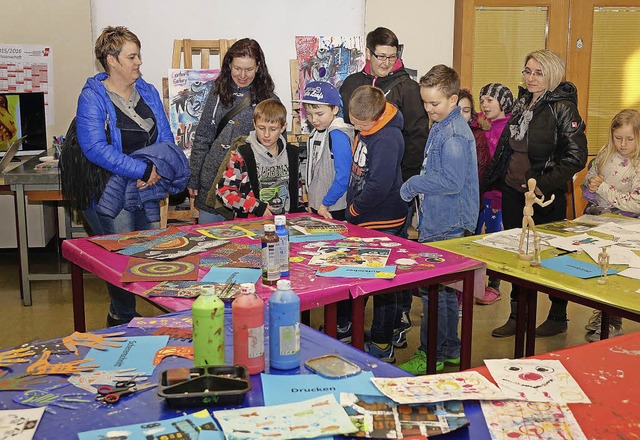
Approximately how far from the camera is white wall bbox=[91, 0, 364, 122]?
5629mm

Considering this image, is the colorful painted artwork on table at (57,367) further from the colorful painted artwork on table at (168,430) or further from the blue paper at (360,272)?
the blue paper at (360,272)

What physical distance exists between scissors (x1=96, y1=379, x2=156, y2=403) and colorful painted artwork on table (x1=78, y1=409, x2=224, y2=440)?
14 centimetres

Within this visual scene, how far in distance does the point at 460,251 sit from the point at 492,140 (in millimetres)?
1968

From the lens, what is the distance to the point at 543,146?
3975 millimetres

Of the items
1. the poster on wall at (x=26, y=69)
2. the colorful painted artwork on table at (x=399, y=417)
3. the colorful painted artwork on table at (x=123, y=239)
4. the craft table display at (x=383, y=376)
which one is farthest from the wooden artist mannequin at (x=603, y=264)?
the poster on wall at (x=26, y=69)

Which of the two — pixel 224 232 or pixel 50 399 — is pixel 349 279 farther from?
pixel 50 399

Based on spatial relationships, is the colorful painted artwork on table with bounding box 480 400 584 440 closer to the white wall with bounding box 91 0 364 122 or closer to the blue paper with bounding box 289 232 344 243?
the blue paper with bounding box 289 232 344 243

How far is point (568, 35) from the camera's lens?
608 cm

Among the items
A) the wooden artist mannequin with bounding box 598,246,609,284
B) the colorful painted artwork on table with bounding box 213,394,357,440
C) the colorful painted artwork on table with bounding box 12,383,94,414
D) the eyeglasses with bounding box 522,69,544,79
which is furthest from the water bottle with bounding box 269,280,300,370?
the eyeglasses with bounding box 522,69,544,79

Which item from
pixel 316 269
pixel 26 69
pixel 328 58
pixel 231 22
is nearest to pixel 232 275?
pixel 316 269

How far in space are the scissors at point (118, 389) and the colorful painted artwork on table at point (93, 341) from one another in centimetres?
24

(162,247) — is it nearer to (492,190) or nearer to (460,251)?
(460,251)

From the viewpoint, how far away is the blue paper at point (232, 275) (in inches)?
100

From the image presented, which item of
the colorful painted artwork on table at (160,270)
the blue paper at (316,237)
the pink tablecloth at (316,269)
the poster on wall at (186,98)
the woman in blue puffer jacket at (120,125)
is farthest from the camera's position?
the poster on wall at (186,98)
